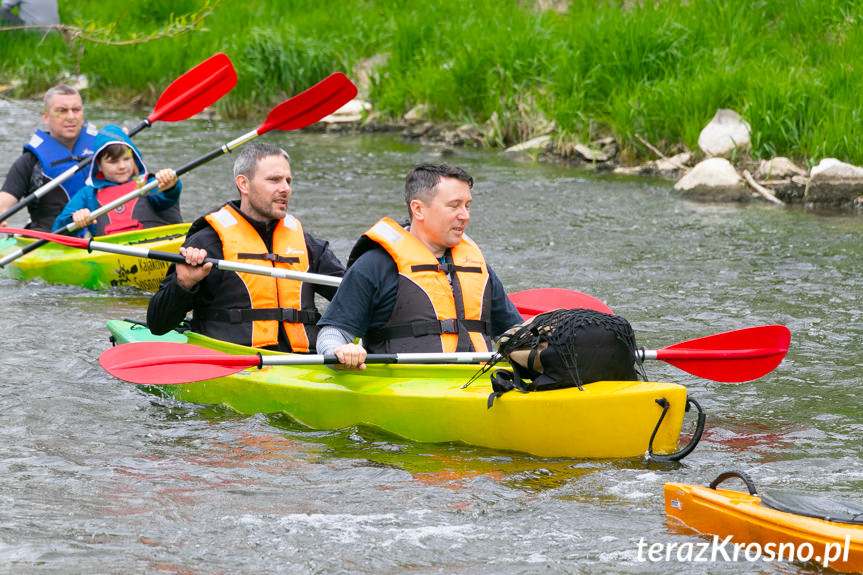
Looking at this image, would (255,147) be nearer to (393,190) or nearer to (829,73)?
(393,190)

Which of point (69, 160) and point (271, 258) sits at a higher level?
point (69, 160)

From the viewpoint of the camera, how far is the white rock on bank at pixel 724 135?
9.71m

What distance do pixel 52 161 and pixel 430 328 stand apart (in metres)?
4.13

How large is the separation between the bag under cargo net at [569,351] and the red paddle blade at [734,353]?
392 mm

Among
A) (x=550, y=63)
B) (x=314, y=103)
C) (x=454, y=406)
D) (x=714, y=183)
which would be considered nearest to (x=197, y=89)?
(x=314, y=103)

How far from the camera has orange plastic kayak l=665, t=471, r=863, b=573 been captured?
2.73 metres

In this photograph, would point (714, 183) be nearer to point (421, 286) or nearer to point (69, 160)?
point (69, 160)

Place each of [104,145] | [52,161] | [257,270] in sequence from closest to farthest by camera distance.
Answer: [257,270] → [104,145] → [52,161]

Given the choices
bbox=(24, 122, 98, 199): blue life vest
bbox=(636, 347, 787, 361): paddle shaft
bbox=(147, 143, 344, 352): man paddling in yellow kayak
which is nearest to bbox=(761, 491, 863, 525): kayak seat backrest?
bbox=(636, 347, 787, 361): paddle shaft

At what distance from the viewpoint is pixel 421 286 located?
416 cm

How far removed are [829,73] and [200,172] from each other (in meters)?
5.91

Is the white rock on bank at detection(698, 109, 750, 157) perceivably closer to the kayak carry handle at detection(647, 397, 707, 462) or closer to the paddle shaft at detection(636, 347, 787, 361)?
the paddle shaft at detection(636, 347, 787, 361)

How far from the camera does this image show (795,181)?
911cm

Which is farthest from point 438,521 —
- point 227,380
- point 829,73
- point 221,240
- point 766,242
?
point 829,73
